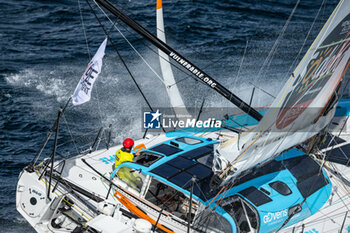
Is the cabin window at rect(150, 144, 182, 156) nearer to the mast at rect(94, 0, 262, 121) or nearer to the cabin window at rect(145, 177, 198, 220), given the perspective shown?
the cabin window at rect(145, 177, 198, 220)

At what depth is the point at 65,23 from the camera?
20.1 m

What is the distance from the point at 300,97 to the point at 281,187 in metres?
1.76

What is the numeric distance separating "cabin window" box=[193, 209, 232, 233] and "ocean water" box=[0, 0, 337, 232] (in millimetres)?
4899

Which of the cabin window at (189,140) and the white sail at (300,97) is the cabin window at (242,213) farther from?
the cabin window at (189,140)

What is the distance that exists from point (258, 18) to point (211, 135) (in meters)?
→ 11.5

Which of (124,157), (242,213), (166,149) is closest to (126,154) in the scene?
Result: (124,157)

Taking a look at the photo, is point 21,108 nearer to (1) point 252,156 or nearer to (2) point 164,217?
(2) point 164,217

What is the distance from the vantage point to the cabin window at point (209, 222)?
267 inches

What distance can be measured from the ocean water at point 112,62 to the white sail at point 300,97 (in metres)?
5.58

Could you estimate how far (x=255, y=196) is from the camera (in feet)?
23.1

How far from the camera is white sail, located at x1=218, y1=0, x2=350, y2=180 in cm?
634

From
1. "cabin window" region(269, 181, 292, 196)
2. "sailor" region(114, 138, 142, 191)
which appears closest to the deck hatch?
"sailor" region(114, 138, 142, 191)

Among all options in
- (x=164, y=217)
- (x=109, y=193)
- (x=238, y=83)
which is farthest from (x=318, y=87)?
(x=238, y=83)

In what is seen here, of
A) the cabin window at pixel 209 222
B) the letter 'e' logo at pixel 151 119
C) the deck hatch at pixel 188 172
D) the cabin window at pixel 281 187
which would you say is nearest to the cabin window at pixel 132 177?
the deck hatch at pixel 188 172
